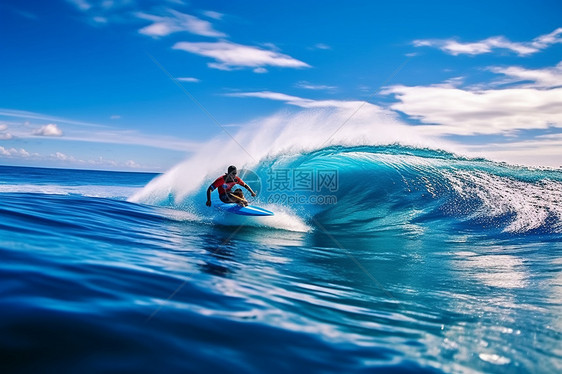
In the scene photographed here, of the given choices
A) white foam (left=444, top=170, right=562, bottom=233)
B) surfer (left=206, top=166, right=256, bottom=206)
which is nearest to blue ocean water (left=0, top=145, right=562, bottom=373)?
white foam (left=444, top=170, right=562, bottom=233)

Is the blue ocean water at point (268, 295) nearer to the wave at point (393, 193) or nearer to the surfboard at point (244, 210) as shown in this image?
the surfboard at point (244, 210)

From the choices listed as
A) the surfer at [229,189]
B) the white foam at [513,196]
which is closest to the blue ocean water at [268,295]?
the white foam at [513,196]

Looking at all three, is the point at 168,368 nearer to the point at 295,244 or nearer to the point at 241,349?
the point at 241,349

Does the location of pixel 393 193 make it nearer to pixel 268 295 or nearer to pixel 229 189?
pixel 229 189

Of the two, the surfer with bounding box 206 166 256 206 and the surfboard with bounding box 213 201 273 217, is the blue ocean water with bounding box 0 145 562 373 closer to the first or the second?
the surfboard with bounding box 213 201 273 217

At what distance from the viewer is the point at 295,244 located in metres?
7.61

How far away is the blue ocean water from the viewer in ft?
7.55

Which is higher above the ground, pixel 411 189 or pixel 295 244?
pixel 411 189

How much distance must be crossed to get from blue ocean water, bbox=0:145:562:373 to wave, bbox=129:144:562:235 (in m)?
0.53

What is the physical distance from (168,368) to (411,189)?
13.0 meters

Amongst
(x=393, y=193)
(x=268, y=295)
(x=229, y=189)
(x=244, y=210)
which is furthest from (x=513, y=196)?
(x=268, y=295)

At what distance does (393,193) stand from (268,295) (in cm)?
1101

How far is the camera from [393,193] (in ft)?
45.3

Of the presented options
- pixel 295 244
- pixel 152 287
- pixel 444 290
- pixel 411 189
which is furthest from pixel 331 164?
pixel 152 287
